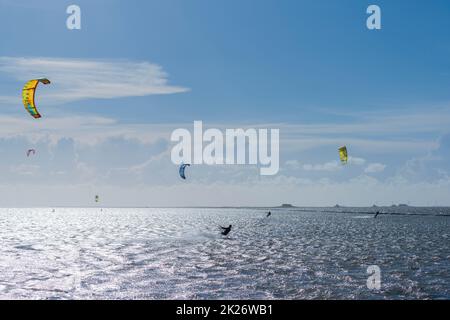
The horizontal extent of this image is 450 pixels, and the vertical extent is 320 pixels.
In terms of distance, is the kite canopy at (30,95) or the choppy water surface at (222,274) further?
the kite canopy at (30,95)

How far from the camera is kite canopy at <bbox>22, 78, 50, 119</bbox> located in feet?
110

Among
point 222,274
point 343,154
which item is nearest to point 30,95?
point 222,274

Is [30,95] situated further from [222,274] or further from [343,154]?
[343,154]

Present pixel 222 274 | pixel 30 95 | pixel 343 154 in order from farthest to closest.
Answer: pixel 343 154
pixel 30 95
pixel 222 274

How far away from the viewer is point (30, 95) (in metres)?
34.5

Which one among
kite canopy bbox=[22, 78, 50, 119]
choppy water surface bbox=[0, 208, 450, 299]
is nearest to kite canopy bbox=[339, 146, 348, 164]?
choppy water surface bbox=[0, 208, 450, 299]

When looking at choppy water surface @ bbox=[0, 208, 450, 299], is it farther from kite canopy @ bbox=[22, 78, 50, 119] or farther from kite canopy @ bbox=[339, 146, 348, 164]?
kite canopy @ bbox=[339, 146, 348, 164]

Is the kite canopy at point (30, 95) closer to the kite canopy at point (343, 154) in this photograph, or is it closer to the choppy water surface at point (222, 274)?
the choppy water surface at point (222, 274)

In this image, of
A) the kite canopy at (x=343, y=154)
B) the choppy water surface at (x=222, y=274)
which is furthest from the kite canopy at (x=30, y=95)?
the kite canopy at (x=343, y=154)

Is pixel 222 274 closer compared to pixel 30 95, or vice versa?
pixel 222 274

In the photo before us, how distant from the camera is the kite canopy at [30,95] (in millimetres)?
33622
